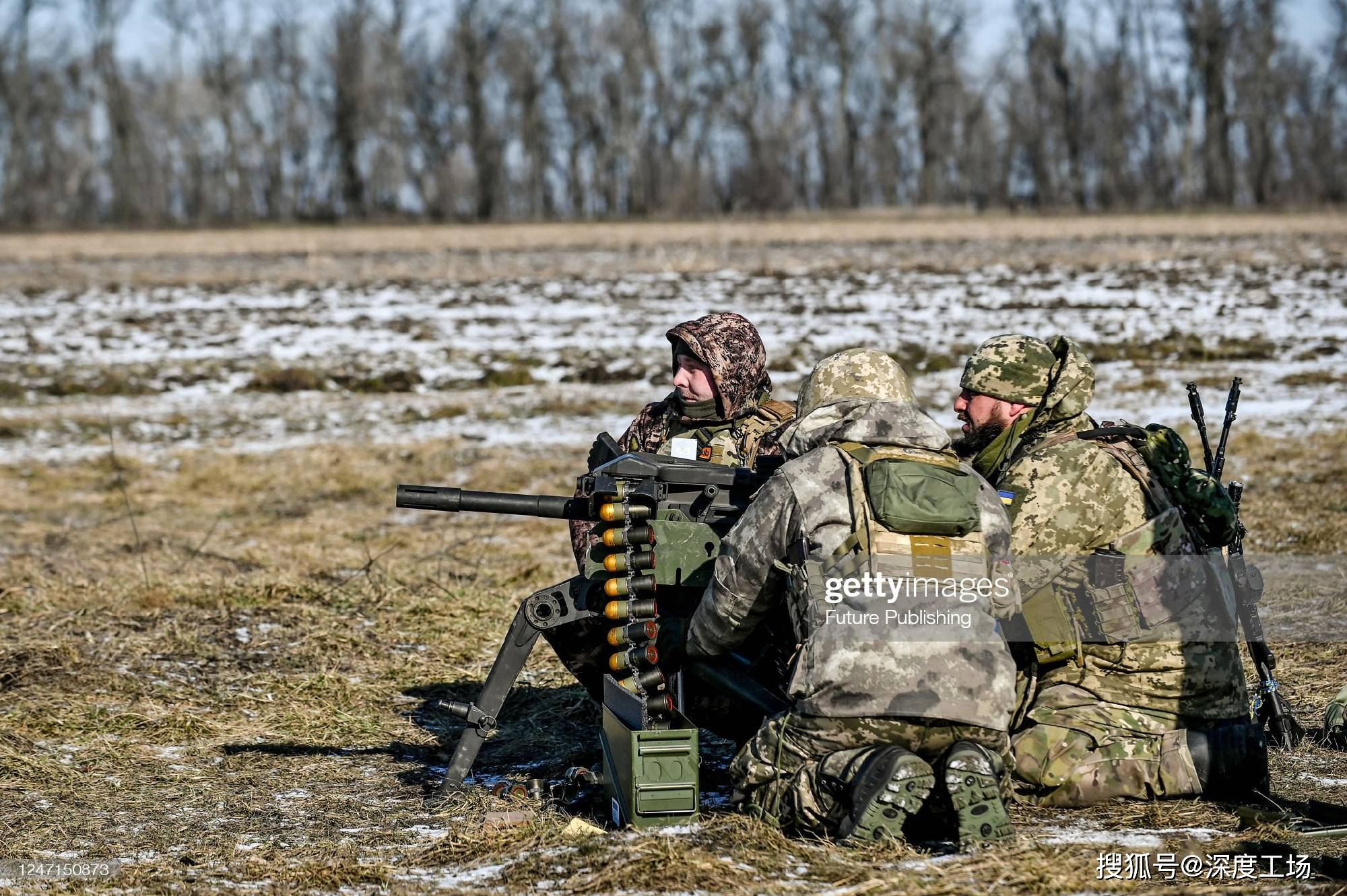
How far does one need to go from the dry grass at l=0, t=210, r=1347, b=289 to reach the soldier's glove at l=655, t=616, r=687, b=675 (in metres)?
21.3

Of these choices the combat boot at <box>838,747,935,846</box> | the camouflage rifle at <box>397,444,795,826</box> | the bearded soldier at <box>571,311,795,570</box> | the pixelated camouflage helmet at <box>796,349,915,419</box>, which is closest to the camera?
the combat boot at <box>838,747,935,846</box>

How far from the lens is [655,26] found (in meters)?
70.8

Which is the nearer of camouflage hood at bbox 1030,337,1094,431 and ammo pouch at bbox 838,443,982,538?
ammo pouch at bbox 838,443,982,538

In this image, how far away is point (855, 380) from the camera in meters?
4.66

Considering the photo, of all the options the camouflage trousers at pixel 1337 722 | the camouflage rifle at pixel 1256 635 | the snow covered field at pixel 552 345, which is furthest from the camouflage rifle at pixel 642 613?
the snow covered field at pixel 552 345

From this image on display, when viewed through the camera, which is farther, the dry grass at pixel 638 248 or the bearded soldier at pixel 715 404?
the dry grass at pixel 638 248

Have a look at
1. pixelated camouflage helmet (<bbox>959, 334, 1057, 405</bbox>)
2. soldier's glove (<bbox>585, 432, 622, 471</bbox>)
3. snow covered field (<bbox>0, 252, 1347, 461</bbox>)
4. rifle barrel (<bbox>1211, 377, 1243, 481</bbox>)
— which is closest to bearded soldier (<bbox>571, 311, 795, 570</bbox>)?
soldier's glove (<bbox>585, 432, 622, 471</bbox>)

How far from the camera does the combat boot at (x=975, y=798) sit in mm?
4207

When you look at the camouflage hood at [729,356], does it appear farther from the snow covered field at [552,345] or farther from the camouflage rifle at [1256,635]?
the snow covered field at [552,345]

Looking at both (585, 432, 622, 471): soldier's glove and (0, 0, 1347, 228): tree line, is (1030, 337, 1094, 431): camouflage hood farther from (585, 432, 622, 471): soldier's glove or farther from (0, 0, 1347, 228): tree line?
(0, 0, 1347, 228): tree line

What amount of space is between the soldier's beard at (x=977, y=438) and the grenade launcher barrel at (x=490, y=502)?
59.0 inches

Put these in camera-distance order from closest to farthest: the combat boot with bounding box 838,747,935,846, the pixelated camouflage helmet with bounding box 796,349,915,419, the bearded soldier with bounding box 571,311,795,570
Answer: the combat boot with bounding box 838,747,935,846, the pixelated camouflage helmet with bounding box 796,349,915,419, the bearded soldier with bounding box 571,311,795,570

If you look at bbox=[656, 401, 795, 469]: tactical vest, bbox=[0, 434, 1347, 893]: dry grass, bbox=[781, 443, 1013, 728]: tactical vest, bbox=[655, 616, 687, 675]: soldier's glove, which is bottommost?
bbox=[0, 434, 1347, 893]: dry grass

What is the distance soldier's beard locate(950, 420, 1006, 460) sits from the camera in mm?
5469
